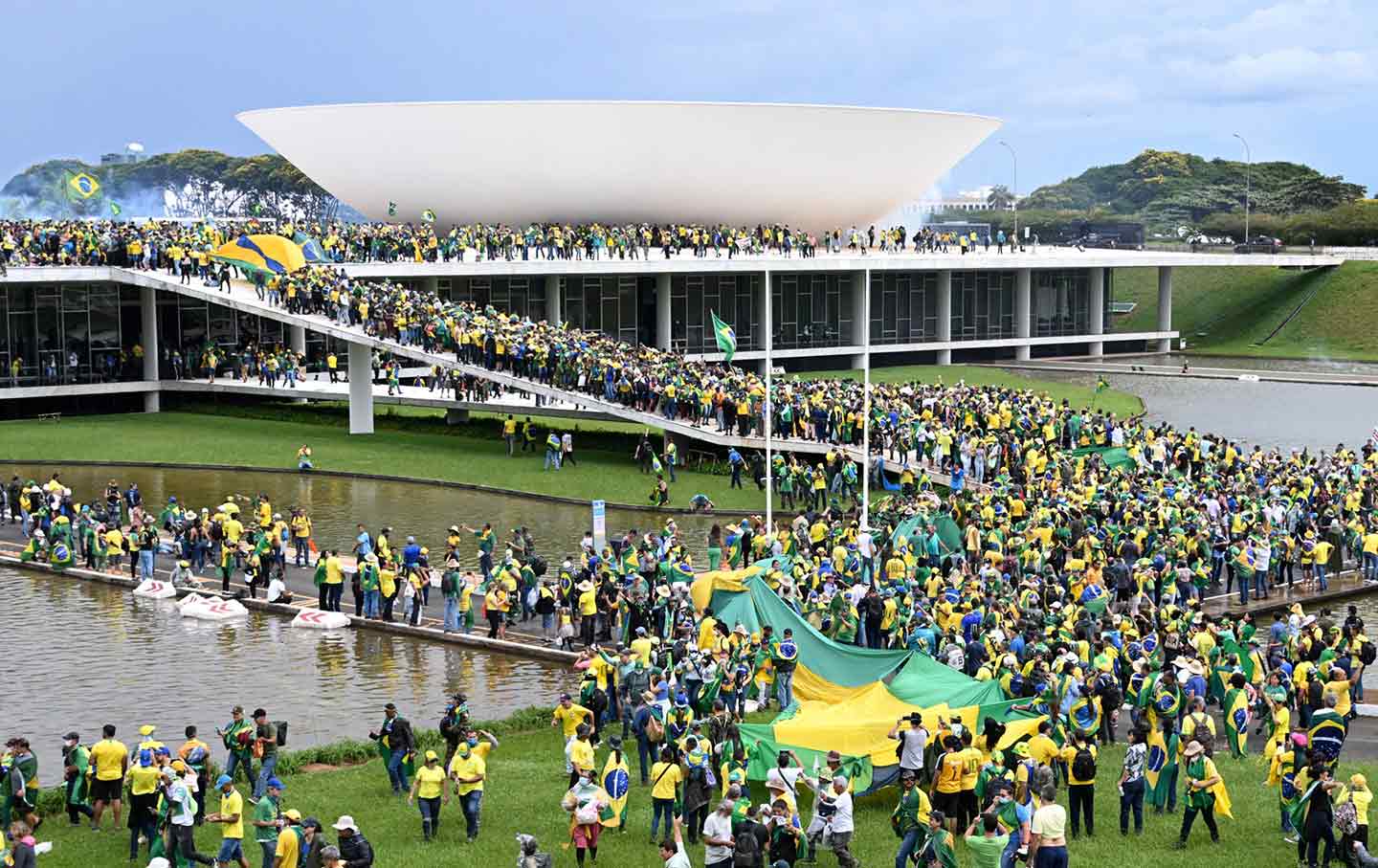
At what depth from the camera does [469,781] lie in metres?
15.7

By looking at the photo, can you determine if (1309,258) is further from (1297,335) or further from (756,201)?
(756,201)

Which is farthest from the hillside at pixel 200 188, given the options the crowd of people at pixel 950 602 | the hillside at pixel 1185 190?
the crowd of people at pixel 950 602

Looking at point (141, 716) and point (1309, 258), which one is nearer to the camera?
point (141, 716)

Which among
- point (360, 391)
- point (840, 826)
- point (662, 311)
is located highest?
point (662, 311)

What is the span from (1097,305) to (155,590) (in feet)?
168

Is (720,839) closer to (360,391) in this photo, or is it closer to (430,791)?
(430,791)

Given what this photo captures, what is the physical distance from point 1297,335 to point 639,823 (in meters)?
60.9

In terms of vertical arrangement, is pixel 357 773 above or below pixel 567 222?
below

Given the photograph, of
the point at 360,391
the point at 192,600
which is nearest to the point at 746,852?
the point at 192,600

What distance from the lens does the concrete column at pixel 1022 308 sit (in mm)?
69250

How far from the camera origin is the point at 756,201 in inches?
2518

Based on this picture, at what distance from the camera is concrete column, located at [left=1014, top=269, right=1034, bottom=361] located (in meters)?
69.2

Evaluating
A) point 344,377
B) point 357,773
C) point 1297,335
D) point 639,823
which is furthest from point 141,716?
point 1297,335

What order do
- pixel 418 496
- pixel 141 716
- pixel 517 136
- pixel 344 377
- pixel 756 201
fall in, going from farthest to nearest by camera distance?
1. pixel 756 201
2. pixel 517 136
3. pixel 344 377
4. pixel 418 496
5. pixel 141 716
